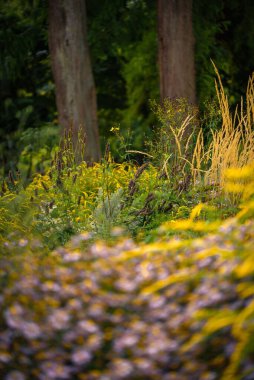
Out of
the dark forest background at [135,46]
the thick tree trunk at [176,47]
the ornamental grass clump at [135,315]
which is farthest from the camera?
the dark forest background at [135,46]

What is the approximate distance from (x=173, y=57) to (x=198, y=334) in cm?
710

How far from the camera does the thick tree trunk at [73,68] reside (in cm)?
961

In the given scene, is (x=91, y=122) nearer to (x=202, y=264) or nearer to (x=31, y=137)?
(x=31, y=137)

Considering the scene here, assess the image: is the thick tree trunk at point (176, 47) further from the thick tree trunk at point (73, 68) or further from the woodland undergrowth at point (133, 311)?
the woodland undergrowth at point (133, 311)

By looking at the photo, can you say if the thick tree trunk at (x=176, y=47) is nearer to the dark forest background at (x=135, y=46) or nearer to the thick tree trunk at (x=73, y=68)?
the thick tree trunk at (x=73, y=68)

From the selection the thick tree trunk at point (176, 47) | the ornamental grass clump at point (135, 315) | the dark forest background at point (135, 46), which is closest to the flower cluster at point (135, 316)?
the ornamental grass clump at point (135, 315)

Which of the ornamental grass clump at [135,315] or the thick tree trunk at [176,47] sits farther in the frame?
the thick tree trunk at [176,47]

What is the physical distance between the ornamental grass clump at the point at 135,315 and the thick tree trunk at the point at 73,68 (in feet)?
20.9

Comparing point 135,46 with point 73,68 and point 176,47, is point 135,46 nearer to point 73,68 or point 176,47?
point 73,68

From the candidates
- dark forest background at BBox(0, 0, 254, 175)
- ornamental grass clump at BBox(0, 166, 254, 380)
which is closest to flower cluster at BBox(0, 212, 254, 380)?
ornamental grass clump at BBox(0, 166, 254, 380)

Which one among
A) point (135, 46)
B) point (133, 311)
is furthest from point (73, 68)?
point (133, 311)

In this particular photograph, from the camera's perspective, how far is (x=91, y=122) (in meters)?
10.1

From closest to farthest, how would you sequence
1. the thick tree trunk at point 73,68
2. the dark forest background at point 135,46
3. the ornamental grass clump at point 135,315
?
the ornamental grass clump at point 135,315 → the thick tree trunk at point 73,68 → the dark forest background at point 135,46

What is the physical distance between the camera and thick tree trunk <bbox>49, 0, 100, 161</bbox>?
9609 mm
